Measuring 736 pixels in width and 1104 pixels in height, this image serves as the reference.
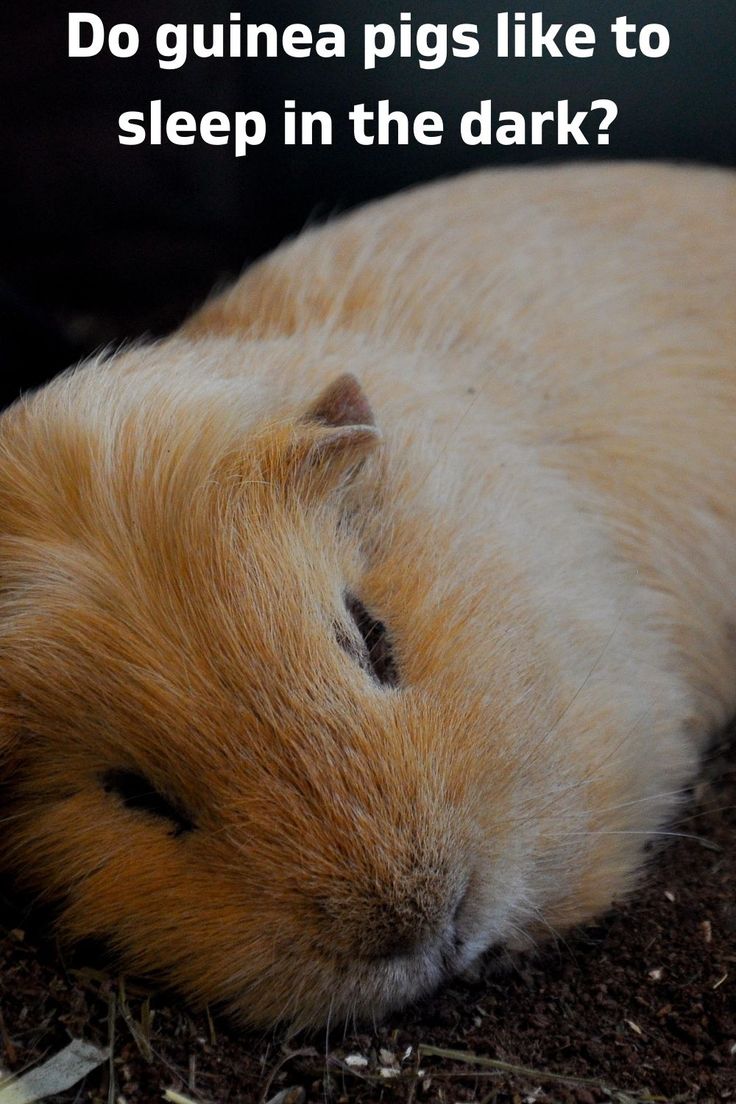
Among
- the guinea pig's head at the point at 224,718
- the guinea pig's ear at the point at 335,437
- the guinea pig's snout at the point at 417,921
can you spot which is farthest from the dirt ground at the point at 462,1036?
the guinea pig's ear at the point at 335,437

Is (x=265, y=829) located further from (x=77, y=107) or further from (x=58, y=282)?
(x=58, y=282)

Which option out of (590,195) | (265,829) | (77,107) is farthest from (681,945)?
(77,107)

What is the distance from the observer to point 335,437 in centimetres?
271

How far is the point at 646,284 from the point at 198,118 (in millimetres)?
1729

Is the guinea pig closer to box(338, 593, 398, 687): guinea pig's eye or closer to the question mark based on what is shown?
box(338, 593, 398, 687): guinea pig's eye

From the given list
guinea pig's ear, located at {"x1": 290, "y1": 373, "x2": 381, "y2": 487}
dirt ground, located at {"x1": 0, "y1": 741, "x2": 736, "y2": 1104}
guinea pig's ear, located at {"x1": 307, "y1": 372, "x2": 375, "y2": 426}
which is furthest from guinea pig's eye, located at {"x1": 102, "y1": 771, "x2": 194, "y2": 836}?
guinea pig's ear, located at {"x1": 307, "y1": 372, "x2": 375, "y2": 426}

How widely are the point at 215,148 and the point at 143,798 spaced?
8.39ft

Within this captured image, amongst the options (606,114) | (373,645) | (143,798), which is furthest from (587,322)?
(143,798)

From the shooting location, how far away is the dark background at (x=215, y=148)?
366 cm

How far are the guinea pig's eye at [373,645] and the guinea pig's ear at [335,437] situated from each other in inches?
13.3

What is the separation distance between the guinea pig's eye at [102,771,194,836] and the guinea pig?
0.01 metres

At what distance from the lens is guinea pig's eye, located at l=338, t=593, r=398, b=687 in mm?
2514

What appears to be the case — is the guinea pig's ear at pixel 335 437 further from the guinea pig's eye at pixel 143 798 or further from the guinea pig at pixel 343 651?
the guinea pig's eye at pixel 143 798

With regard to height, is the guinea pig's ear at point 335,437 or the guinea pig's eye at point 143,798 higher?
the guinea pig's ear at point 335,437
